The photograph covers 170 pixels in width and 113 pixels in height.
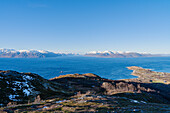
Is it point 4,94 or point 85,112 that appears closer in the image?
point 85,112

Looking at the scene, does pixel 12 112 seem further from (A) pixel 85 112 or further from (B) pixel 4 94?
(B) pixel 4 94

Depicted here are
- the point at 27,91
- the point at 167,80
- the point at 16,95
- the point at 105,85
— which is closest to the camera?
Answer: the point at 16,95

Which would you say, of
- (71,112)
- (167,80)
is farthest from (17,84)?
(167,80)

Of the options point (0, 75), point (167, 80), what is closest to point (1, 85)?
point (0, 75)

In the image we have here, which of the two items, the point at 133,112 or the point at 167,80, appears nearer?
the point at 133,112

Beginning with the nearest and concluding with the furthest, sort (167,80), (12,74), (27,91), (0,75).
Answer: (27,91) → (0,75) → (12,74) → (167,80)

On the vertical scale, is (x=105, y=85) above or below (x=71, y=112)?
below

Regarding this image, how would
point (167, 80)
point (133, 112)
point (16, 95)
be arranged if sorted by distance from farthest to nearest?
point (167, 80) → point (16, 95) → point (133, 112)

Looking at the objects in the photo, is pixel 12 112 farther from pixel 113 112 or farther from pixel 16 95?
pixel 16 95

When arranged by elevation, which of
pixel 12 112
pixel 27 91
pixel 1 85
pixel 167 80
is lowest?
pixel 167 80
